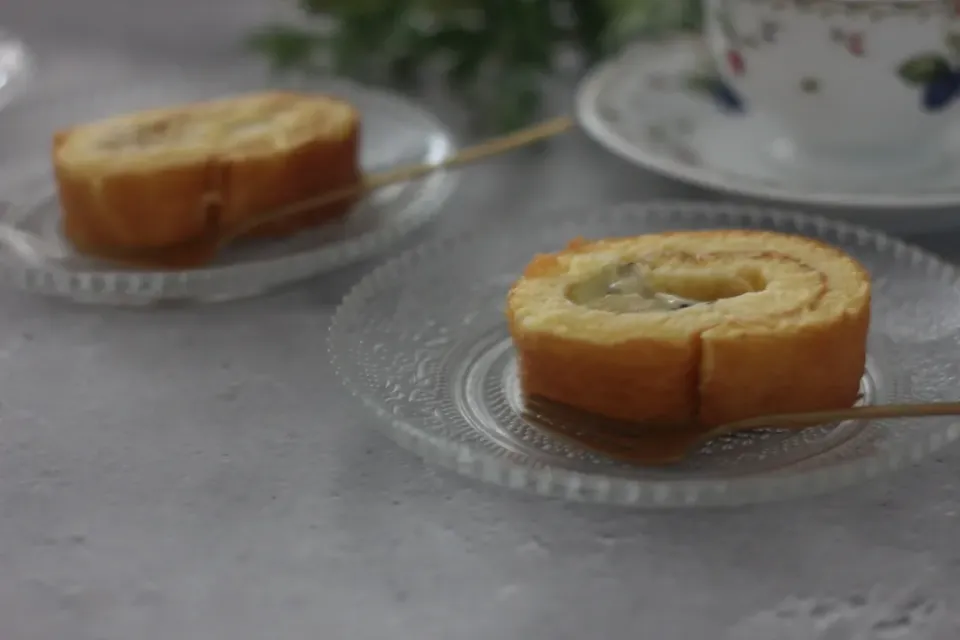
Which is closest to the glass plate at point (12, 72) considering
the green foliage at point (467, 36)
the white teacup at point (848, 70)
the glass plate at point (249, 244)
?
the glass plate at point (249, 244)

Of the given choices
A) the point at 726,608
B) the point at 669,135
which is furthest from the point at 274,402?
the point at 669,135

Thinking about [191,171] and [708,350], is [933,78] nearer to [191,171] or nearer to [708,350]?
[708,350]

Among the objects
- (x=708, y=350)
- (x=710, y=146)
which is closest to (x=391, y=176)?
(x=710, y=146)

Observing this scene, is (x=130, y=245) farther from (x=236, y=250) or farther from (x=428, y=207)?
(x=428, y=207)

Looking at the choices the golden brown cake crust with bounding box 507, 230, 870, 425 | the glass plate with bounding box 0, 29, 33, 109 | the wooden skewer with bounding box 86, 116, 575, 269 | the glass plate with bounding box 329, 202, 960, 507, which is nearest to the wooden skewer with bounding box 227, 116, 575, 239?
the wooden skewer with bounding box 86, 116, 575, 269

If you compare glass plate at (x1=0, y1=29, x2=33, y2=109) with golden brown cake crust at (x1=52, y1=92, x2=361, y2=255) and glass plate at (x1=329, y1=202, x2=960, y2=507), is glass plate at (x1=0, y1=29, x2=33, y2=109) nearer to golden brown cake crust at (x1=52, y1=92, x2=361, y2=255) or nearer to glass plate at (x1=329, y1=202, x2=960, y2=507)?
golden brown cake crust at (x1=52, y1=92, x2=361, y2=255)

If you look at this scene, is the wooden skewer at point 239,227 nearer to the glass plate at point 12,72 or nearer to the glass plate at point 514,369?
the glass plate at point 514,369

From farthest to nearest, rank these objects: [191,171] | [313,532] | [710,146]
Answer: [710,146] → [191,171] → [313,532]
